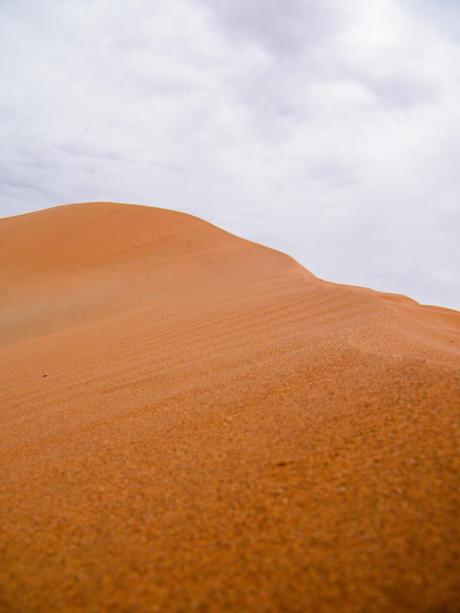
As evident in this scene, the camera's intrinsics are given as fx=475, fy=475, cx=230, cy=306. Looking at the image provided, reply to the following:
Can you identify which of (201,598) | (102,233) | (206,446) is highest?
(102,233)

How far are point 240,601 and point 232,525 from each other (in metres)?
0.25

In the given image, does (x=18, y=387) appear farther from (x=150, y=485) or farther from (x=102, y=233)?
(x=102, y=233)

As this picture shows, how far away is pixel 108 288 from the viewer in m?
10.2

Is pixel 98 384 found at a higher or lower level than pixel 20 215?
lower

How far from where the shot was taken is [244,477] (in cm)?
147

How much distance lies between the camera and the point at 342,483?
134cm

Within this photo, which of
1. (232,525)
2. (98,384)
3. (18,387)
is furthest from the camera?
(18,387)

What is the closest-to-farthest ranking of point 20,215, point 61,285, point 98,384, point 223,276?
point 98,384
point 223,276
point 61,285
point 20,215

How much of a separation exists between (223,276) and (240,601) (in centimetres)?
839

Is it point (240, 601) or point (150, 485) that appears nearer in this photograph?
point (240, 601)

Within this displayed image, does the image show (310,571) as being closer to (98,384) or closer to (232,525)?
(232,525)

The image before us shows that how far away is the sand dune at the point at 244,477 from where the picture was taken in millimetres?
1065

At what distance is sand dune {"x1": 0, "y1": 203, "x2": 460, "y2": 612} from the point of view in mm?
1065

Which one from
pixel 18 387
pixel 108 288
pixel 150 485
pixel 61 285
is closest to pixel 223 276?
pixel 108 288
